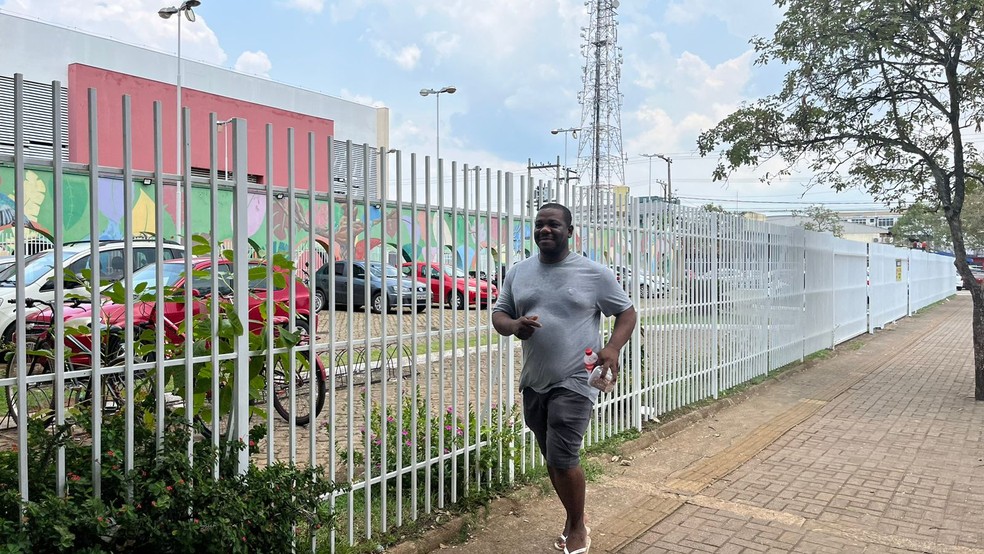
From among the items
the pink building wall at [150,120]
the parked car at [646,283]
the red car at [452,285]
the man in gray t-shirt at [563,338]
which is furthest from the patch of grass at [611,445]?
the pink building wall at [150,120]

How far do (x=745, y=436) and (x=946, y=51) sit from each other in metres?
5.61

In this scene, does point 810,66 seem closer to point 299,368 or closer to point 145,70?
point 299,368

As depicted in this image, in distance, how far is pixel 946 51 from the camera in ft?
29.6

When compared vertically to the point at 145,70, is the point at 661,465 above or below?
below

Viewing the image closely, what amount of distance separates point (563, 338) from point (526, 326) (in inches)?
9.5

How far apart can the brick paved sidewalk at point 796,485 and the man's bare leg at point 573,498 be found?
0.30 m

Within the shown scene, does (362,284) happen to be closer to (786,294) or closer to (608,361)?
(608,361)

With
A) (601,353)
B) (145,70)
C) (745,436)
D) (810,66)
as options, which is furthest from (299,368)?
(145,70)

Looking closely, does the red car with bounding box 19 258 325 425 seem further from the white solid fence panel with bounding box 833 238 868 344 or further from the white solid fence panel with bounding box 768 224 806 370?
the white solid fence panel with bounding box 833 238 868 344

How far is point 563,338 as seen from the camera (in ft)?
13.3

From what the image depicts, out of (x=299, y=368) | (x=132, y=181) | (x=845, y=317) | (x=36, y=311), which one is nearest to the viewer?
(x=132, y=181)

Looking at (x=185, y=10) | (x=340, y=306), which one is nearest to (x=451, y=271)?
(x=340, y=306)

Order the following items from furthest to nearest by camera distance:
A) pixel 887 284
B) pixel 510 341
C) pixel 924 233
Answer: pixel 924 233
pixel 887 284
pixel 510 341

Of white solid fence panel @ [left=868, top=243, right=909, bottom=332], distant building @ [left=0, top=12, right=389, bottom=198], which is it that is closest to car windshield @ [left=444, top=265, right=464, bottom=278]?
distant building @ [left=0, top=12, right=389, bottom=198]
